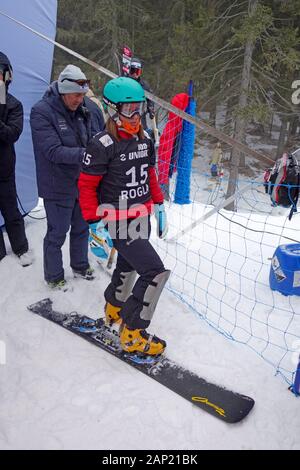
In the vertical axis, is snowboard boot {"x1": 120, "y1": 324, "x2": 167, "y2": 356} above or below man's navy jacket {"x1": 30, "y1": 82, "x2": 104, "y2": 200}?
below

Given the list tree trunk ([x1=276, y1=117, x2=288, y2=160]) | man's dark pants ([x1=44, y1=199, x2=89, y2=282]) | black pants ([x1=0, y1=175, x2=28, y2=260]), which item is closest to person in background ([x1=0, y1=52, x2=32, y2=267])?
black pants ([x1=0, y1=175, x2=28, y2=260])

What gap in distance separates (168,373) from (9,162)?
2.51 m

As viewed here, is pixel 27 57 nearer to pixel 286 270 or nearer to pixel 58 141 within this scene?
pixel 58 141

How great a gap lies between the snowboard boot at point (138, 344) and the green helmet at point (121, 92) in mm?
1518

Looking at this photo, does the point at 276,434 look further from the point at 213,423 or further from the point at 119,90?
the point at 119,90

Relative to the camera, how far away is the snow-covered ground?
2121mm

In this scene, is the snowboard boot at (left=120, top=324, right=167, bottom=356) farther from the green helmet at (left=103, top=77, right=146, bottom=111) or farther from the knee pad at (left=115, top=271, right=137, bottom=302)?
the green helmet at (left=103, top=77, right=146, bottom=111)

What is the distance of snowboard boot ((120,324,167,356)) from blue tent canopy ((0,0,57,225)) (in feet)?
8.28

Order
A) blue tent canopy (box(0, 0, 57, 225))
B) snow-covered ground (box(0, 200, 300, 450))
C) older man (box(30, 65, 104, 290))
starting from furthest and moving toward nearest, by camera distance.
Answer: blue tent canopy (box(0, 0, 57, 225)), older man (box(30, 65, 104, 290)), snow-covered ground (box(0, 200, 300, 450))

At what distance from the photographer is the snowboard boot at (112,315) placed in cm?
297

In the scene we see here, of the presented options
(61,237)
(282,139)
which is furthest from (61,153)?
(282,139)

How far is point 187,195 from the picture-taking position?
579cm

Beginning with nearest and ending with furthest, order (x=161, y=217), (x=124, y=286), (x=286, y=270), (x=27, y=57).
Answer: (x=124, y=286) → (x=161, y=217) → (x=286, y=270) → (x=27, y=57)

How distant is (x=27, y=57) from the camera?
4422 millimetres
